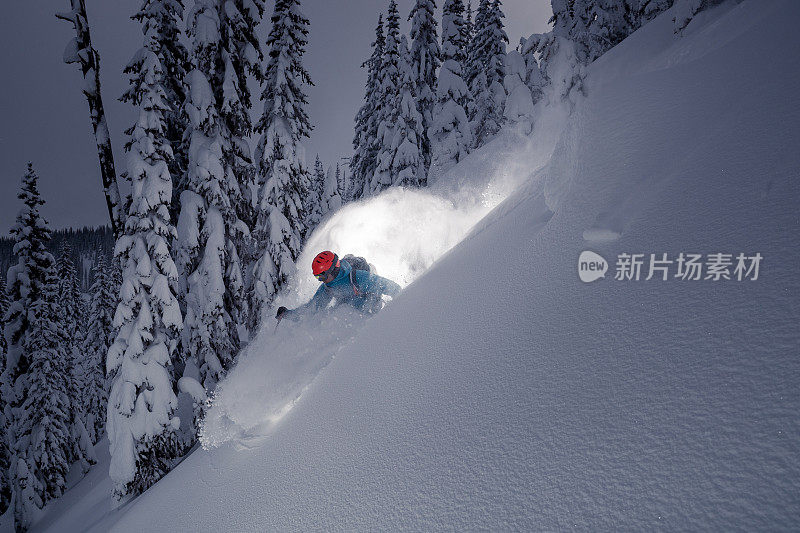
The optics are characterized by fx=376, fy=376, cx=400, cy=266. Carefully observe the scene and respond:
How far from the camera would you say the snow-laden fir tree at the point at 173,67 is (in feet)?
34.5

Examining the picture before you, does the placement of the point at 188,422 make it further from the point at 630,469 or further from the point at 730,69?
the point at 730,69

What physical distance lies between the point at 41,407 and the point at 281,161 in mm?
16805

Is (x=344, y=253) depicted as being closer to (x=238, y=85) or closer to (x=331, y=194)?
(x=238, y=85)

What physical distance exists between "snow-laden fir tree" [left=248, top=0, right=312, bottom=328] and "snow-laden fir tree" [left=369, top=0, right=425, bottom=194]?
6.13 m

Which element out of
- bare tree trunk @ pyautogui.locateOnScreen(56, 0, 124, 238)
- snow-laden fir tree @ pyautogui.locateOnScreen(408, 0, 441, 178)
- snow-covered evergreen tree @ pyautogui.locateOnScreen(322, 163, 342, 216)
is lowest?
bare tree trunk @ pyautogui.locateOnScreen(56, 0, 124, 238)

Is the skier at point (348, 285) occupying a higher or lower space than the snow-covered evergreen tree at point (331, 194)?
lower

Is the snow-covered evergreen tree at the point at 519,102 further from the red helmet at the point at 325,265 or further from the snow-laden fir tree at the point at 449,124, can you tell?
the snow-laden fir tree at the point at 449,124

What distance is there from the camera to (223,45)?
447 inches

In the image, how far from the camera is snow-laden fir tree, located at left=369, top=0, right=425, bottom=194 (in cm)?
1895

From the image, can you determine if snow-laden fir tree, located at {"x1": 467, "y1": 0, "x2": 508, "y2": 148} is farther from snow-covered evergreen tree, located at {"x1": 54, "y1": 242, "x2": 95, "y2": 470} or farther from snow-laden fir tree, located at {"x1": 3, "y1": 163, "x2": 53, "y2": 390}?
snow-covered evergreen tree, located at {"x1": 54, "y1": 242, "x2": 95, "y2": 470}

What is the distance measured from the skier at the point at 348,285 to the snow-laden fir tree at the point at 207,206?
5.01 meters

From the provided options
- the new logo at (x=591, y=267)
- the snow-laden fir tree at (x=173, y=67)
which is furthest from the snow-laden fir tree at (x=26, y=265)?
the new logo at (x=591, y=267)

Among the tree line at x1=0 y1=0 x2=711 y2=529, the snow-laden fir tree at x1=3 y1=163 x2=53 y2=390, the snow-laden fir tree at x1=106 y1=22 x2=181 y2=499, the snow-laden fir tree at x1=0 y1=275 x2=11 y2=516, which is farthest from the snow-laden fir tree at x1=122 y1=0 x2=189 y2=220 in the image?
the snow-laden fir tree at x1=0 y1=275 x2=11 y2=516

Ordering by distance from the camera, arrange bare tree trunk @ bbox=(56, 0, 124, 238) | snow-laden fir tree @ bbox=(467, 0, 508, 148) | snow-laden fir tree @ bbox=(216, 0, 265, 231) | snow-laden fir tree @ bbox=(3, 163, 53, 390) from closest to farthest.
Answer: bare tree trunk @ bbox=(56, 0, 124, 238)
snow-laden fir tree @ bbox=(216, 0, 265, 231)
snow-laden fir tree @ bbox=(3, 163, 53, 390)
snow-laden fir tree @ bbox=(467, 0, 508, 148)
